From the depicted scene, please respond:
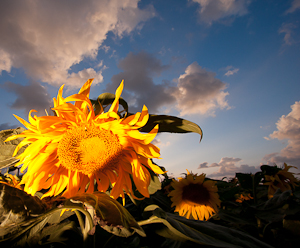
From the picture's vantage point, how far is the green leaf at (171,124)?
96 centimetres

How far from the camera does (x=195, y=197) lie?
7.86 feet

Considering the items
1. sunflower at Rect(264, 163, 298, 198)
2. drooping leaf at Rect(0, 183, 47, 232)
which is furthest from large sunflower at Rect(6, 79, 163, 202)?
sunflower at Rect(264, 163, 298, 198)

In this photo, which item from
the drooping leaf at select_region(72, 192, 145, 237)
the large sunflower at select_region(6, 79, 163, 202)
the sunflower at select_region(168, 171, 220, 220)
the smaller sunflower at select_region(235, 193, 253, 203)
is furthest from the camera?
the smaller sunflower at select_region(235, 193, 253, 203)

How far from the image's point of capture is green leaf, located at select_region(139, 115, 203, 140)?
3.15 ft

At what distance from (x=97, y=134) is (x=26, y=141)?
34cm

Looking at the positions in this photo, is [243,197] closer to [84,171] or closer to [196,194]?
[196,194]

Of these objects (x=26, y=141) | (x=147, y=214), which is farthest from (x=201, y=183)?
(x=26, y=141)

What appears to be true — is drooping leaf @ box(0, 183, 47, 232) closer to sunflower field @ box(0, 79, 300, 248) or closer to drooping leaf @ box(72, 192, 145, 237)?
sunflower field @ box(0, 79, 300, 248)

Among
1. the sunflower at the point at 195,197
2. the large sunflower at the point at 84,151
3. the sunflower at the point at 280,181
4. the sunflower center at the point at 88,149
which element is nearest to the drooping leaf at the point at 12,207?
the large sunflower at the point at 84,151

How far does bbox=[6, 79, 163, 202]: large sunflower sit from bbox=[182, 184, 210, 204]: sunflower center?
1.58m

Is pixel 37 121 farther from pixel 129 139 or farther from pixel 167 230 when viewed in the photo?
pixel 167 230

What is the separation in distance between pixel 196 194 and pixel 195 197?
0.04 metres

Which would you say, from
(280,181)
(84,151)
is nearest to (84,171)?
(84,151)

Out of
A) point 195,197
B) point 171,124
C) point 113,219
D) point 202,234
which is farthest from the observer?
point 195,197
